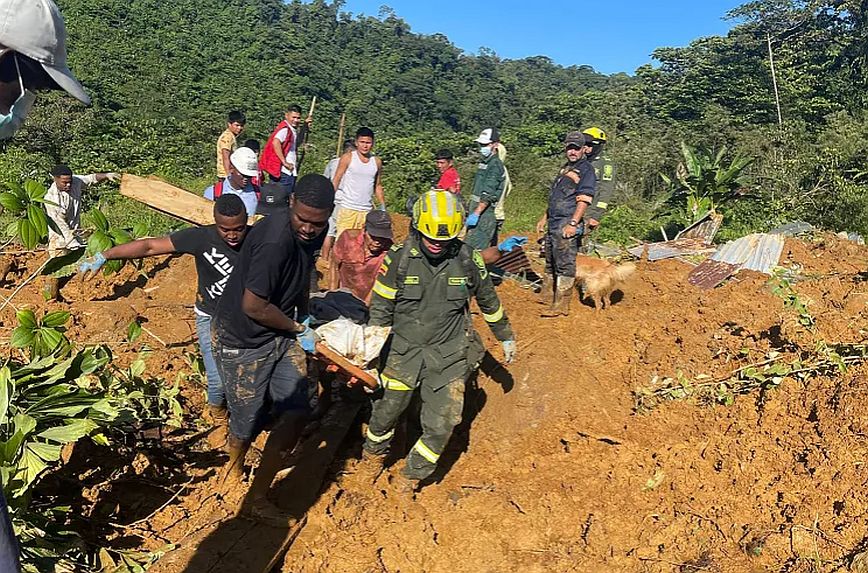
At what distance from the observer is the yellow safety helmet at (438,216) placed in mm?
4082

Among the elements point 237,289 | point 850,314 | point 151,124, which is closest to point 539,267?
point 850,314

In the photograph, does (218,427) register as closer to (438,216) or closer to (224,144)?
(438,216)

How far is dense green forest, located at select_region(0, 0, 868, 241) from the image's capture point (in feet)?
54.6

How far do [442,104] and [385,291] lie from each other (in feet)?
122

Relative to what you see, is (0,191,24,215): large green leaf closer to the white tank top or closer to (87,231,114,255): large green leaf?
(87,231,114,255): large green leaf

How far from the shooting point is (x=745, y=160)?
14.1 metres

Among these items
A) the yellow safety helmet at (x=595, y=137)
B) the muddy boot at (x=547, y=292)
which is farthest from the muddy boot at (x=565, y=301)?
the yellow safety helmet at (x=595, y=137)

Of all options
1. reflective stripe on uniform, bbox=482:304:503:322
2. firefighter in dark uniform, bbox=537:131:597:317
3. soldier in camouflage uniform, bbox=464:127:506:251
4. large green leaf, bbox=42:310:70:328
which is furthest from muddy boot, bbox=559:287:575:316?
large green leaf, bbox=42:310:70:328

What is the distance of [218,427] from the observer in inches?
196

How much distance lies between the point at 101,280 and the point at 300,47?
34264mm

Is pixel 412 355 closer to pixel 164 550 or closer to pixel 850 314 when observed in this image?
pixel 164 550

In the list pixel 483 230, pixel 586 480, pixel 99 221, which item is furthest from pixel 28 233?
pixel 483 230

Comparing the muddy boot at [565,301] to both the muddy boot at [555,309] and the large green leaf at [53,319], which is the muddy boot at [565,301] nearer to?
the muddy boot at [555,309]

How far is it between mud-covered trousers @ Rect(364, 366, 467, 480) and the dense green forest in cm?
955
